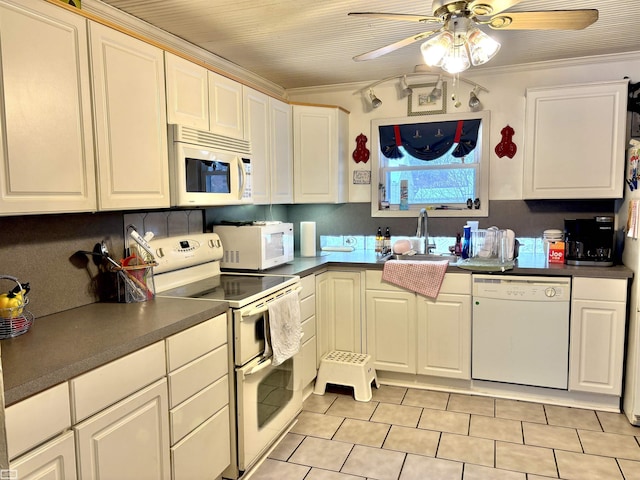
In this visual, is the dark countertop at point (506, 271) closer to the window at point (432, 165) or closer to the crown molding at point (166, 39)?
the window at point (432, 165)

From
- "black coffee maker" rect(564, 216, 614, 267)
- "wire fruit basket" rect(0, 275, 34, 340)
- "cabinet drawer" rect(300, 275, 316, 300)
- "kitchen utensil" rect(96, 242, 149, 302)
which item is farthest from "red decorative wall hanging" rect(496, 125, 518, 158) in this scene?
"wire fruit basket" rect(0, 275, 34, 340)

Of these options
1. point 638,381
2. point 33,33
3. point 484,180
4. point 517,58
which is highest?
point 517,58

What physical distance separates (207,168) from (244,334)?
36.8 inches

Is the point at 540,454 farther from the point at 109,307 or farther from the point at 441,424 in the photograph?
the point at 109,307

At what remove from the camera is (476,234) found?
11.6 feet

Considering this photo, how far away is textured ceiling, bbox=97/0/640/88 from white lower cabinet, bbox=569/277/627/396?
1.57 metres

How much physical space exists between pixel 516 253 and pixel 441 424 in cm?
142

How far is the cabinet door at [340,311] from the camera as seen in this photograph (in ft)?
11.5

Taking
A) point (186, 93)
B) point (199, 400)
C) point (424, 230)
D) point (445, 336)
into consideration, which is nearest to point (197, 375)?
point (199, 400)

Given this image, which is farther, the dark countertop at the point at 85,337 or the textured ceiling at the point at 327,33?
the textured ceiling at the point at 327,33

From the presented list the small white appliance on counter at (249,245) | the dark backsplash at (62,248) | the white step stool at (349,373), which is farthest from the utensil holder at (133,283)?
the white step stool at (349,373)

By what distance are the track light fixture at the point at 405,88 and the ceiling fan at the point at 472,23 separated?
1.67 m

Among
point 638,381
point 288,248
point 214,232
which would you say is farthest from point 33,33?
point 638,381

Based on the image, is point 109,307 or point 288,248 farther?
point 288,248
